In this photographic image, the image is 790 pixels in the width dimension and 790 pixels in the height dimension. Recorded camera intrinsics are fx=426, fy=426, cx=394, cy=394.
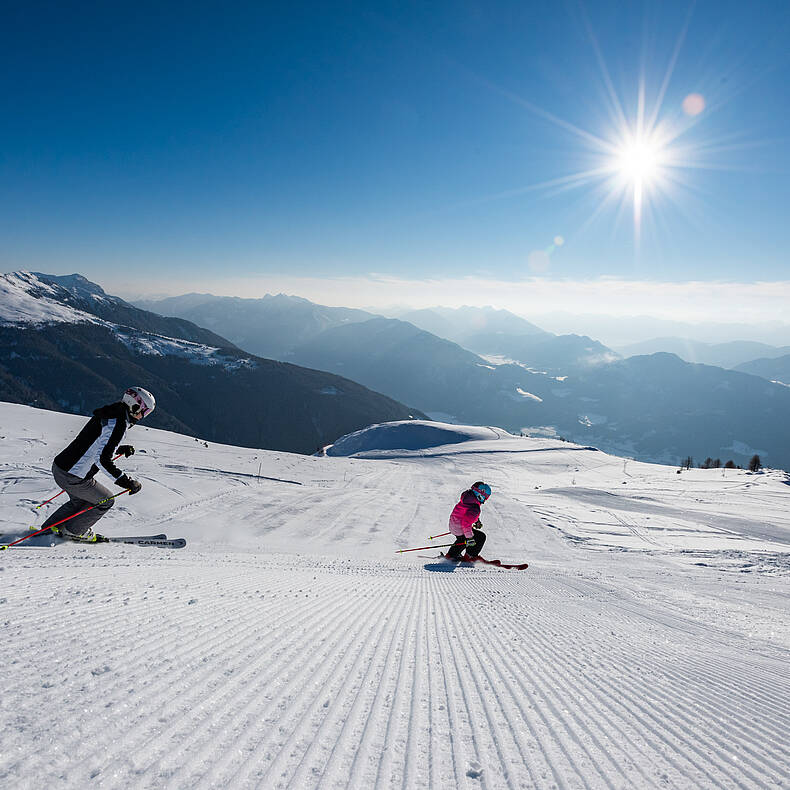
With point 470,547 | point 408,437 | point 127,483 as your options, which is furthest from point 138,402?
point 408,437

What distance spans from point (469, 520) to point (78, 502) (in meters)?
7.99

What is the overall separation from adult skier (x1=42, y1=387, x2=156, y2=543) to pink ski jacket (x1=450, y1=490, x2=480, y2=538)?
22.1ft

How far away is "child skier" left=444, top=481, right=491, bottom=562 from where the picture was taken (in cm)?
971

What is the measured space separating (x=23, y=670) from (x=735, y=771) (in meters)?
4.08

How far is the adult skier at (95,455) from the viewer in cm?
728

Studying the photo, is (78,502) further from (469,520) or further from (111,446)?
(469,520)

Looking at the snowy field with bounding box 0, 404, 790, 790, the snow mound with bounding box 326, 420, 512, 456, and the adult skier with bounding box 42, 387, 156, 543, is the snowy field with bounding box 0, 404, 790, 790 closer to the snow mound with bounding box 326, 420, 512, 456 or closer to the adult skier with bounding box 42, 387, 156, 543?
the adult skier with bounding box 42, 387, 156, 543

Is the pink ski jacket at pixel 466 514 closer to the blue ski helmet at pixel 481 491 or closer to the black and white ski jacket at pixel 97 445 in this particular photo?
the blue ski helmet at pixel 481 491

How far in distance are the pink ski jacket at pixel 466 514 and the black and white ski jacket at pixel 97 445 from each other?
7.00 meters

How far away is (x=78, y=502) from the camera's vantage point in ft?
26.2

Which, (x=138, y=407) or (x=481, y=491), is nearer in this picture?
(x=138, y=407)

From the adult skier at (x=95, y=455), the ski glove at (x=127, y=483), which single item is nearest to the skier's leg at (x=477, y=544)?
the ski glove at (x=127, y=483)

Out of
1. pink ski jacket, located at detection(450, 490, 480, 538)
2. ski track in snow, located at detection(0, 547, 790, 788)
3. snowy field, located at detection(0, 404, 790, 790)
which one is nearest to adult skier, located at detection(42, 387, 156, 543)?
snowy field, located at detection(0, 404, 790, 790)

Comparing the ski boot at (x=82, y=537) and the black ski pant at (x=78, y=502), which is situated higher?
the black ski pant at (x=78, y=502)
